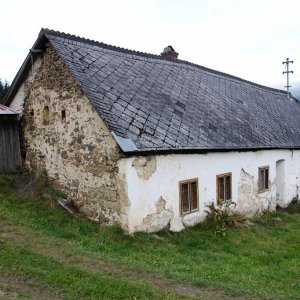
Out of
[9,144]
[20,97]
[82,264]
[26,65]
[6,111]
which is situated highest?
[26,65]

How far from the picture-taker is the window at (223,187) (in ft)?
39.4

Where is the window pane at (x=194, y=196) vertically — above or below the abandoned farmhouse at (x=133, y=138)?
below

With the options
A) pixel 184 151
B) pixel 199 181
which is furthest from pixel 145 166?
pixel 199 181

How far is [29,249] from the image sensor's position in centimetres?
778

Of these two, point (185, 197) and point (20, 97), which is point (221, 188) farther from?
point (20, 97)

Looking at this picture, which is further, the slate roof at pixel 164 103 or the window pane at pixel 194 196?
the window pane at pixel 194 196

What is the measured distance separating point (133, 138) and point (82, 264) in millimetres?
3437

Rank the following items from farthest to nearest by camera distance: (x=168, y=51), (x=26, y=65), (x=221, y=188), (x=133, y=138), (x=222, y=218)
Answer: (x=168, y=51)
(x=221, y=188)
(x=26, y=65)
(x=222, y=218)
(x=133, y=138)

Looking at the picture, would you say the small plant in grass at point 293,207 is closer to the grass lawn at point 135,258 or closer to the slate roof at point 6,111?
the grass lawn at point 135,258

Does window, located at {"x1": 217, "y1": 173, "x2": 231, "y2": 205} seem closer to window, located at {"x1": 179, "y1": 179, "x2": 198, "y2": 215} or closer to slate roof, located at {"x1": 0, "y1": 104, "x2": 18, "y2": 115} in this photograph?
window, located at {"x1": 179, "y1": 179, "x2": 198, "y2": 215}

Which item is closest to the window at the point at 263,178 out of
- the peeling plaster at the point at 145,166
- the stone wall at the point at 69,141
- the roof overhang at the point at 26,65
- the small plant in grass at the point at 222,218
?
the small plant in grass at the point at 222,218

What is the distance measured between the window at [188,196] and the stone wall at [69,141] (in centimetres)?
210

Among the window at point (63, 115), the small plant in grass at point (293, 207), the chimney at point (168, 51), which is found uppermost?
the chimney at point (168, 51)

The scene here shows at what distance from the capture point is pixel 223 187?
483 inches
